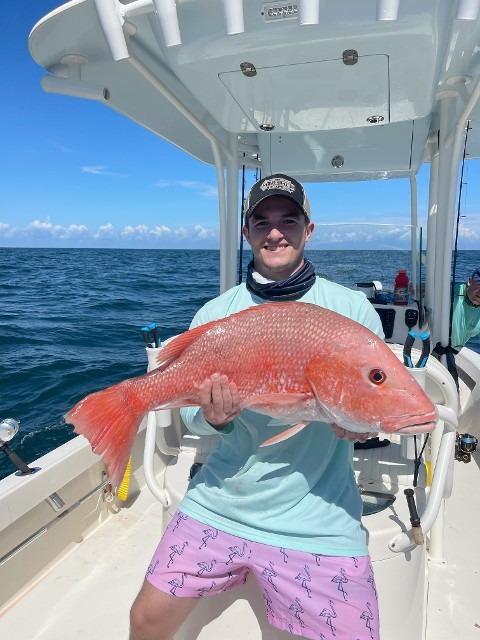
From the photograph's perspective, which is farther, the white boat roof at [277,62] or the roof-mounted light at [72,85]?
the roof-mounted light at [72,85]

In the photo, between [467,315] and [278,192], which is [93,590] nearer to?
[278,192]

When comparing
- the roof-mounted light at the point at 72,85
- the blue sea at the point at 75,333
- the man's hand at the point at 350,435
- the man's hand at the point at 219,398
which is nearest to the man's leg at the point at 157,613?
the man's hand at the point at 219,398

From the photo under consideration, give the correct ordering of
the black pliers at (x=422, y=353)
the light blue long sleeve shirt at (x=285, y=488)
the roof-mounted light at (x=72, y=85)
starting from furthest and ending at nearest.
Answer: the roof-mounted light at (x=72, y=85)
the black pliers at (x=422, y=353)
the light blue long sleeve shirt at (x=285, y=488)

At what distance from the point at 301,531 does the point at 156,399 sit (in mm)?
742

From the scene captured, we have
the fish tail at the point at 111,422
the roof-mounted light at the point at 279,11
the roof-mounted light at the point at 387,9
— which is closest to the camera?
the fish tail at the point at 111,422

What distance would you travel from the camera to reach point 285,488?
1.77 metres

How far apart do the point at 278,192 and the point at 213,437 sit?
1802 mm

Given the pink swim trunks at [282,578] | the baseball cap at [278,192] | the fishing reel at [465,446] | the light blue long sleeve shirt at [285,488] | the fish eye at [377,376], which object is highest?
the baseball cap at [278,192]

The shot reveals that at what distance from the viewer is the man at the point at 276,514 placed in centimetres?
167

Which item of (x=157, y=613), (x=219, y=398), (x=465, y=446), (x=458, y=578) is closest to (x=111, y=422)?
(x=219, y=398)

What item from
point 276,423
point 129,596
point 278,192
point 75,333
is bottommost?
point 75,333

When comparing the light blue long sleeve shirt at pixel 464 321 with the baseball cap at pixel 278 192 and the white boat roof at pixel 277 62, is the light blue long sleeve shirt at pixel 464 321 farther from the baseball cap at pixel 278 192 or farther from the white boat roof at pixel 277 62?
the baseball cap at pixel 278 192

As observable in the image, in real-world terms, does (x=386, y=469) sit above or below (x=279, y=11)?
below

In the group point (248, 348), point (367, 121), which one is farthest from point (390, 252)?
point (248, 348)
